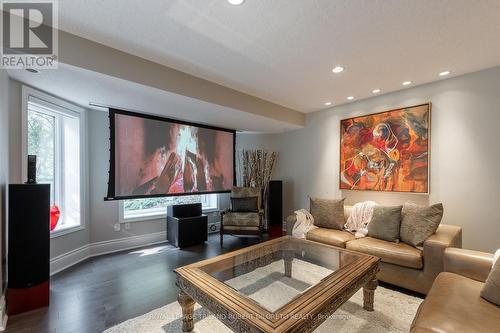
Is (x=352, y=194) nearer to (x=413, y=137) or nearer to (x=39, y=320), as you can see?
(x=413, y=137)

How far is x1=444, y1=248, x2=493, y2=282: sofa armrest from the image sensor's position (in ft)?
5.73

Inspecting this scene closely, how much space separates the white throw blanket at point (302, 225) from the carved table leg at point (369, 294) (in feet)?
4.13

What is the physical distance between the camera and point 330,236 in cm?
301

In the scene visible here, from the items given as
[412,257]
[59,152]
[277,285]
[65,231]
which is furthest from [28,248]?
[412,257]

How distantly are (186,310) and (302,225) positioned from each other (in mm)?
2126

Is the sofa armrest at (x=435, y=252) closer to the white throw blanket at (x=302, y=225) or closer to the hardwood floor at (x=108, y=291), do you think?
the white throw blanket at (x=302, y=225)

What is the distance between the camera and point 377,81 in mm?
2980

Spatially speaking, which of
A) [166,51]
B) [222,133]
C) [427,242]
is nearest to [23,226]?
[166,51]

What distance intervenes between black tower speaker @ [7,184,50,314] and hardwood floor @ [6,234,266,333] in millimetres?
152

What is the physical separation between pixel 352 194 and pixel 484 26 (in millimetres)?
2564

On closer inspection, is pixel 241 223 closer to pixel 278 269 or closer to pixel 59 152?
pixel 278 269

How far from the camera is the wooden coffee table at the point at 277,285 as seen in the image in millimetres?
1273

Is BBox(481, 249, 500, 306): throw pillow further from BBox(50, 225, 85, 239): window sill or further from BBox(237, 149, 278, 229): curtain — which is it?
BBox(50, 225, 85, 239): window sill

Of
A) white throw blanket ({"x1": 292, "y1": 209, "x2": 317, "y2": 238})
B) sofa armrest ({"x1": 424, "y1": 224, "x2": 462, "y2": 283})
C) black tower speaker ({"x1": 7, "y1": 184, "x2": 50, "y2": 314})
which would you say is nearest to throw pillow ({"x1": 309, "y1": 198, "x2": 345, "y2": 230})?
white throw blanket ({"x1": 292, "y1": 209, "x2": 317, "y2": 238})
